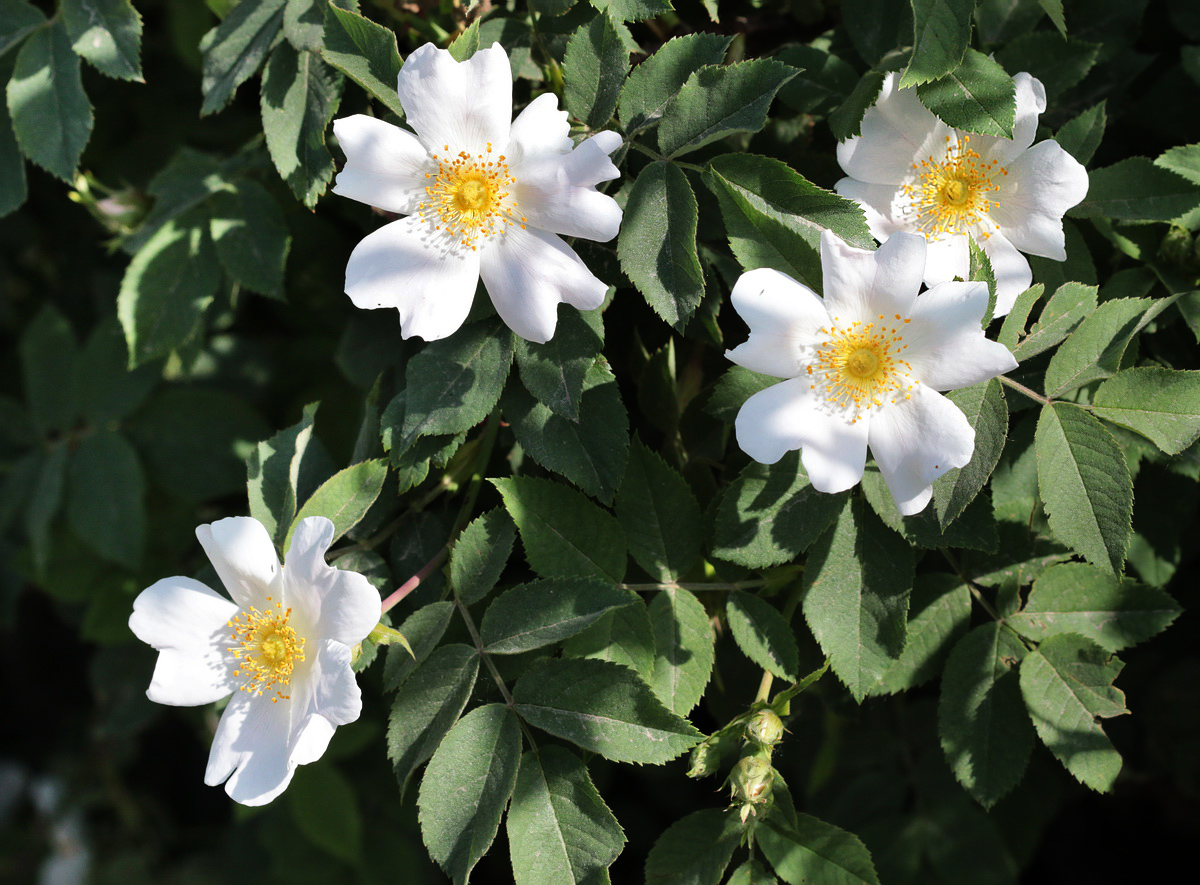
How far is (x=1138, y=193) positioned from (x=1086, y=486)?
468 mm

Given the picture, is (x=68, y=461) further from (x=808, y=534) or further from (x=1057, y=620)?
(x=1057, y=620)

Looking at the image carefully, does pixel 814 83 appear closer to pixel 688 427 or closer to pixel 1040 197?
pixel 1040 197

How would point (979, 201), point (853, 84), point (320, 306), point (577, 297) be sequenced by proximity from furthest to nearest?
point (320, 306) < point (853, 84) < point (979, 201) < point (577, 297)

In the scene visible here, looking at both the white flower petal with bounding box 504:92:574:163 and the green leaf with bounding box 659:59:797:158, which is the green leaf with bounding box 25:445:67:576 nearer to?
the white flower petal with bounding box 504:92:574:163

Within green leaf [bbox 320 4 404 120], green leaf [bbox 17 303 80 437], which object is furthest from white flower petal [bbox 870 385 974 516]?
green leaf [bbox 17 303 80 437]

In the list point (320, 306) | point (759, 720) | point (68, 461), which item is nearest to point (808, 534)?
point (759, 720)

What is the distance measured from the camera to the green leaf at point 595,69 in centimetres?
135

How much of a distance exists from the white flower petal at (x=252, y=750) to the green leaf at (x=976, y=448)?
0.92 m

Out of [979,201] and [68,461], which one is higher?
[979,201]

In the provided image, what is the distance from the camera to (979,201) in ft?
4.53

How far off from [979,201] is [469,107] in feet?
2.43

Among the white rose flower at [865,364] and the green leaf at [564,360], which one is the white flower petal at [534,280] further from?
the white rose flower at [865,364]

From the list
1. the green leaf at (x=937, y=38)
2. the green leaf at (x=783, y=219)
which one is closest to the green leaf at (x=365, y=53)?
the green leaf at (x=783, y=219)

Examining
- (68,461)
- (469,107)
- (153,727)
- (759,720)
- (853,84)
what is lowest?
(153,727)
